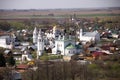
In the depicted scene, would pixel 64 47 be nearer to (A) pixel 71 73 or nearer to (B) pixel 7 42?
(B) pixel 7 42

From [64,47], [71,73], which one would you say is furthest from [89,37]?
[71,73]

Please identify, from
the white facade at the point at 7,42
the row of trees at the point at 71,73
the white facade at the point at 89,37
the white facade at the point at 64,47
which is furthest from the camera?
the white facade at the point at 89,37

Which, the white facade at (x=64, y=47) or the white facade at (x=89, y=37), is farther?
the white facade at (x=89, y=37)

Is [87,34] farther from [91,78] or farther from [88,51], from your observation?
[91,78]

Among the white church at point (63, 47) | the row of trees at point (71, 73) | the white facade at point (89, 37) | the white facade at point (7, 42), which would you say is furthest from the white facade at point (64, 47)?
the white facade at point (89, 37)

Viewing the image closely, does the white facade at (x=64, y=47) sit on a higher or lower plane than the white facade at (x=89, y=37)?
A: lower

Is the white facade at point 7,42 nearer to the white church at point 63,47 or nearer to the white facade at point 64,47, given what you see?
the white church at point 63,47

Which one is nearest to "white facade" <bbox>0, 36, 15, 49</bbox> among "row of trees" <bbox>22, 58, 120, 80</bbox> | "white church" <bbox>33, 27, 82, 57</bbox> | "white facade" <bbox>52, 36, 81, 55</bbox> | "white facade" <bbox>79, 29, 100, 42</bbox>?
"white church" <bbox>33, 27, 82, 57</bbox>

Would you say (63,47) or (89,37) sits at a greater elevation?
(89,37)

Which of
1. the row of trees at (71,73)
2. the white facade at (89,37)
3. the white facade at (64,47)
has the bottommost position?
the row of trees at (71,73)

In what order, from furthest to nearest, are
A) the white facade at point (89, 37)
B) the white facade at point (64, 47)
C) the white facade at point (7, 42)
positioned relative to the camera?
the white facade at point (89, 37) → the white facade at point (7, 42) → the white facade at point (64, 47)

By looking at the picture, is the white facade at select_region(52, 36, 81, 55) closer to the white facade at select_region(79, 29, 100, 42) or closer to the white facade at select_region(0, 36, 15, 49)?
the white facade at select_region(0, 36, 15, 49)
